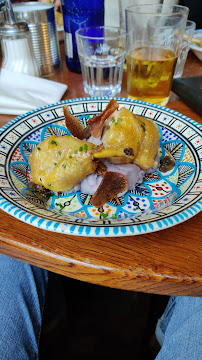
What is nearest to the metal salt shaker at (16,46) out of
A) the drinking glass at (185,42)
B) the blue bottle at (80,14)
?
the blue bottle at (80,14)

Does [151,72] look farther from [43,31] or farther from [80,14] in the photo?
[43,31]

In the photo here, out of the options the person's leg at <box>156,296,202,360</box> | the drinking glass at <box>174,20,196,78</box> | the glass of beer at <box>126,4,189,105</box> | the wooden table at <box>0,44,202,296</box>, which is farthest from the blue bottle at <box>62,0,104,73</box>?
the person's leg at <box>156,296,202,360</box>

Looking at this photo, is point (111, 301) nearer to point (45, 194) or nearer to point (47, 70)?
point (45, 194)

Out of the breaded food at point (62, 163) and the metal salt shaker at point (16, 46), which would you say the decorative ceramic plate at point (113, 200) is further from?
the metal salt shaker at point (16, 46)

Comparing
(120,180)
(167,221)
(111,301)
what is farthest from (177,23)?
(111,301)

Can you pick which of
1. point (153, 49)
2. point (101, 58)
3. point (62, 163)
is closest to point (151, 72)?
point (153, 49)

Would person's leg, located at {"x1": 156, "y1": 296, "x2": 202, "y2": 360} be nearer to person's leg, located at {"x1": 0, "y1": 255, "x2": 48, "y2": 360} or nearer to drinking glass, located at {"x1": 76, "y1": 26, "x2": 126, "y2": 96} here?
person's leg, located at {"x1": 0, "y1": 255, "x2": 48, "y2": 360}
